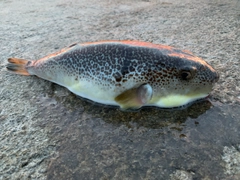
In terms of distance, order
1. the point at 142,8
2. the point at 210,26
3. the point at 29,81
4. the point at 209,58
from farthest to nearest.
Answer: the point at 142,8, the point at 210,26, the point at 209,58, the point at 29,81

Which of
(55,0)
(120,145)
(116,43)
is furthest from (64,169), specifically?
(55,0)

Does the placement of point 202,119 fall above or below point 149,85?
below

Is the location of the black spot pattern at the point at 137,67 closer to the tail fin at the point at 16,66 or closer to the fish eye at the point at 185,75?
the fish eye at the point at 185,75

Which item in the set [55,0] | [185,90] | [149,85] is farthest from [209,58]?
[55,0]

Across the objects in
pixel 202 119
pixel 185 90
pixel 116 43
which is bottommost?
pixel 202 119

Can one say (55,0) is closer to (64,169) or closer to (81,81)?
(81,81)

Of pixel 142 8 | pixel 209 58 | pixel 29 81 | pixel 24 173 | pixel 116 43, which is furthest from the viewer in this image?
pixel 142 8

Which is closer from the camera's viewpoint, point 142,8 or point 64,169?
point 64,169

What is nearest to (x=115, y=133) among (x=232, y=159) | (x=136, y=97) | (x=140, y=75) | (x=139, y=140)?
(x=139, y=140)

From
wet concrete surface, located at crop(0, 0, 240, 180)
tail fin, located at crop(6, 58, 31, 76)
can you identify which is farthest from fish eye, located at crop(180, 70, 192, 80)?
tail fin, located at crop(6, 58, 31, 76)
